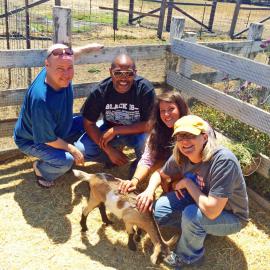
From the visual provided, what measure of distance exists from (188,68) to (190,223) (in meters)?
2.70

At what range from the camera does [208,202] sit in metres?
2.97

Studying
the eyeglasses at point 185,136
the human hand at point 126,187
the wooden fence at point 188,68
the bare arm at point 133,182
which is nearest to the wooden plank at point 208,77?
the wooden fence at point 188,68

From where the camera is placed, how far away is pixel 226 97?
452 centimetres

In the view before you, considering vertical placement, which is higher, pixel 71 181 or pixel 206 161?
pixel 206 161

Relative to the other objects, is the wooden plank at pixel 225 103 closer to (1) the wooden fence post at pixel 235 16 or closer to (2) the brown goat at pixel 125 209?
(2) the brown goat at pixel 125 209

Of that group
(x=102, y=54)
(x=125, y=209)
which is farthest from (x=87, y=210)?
(x=102, y=54)

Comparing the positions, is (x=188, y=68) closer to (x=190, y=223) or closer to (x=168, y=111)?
(x=168, y=111)

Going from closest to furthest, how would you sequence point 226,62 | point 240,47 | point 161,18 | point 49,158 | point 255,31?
point 49,158
point 226,62
point 240,47
point 255,31
point 161,18

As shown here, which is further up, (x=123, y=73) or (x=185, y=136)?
(x=123, y=73)

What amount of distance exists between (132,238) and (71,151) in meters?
1.08

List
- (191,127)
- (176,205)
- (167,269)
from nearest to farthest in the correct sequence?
1. (191,127)
2. (167,269)
3. (176,205)

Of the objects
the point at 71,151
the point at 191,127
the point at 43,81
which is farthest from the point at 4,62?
the point at 191,127

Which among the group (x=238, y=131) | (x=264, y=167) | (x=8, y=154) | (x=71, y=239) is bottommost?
(x=71, y=239)

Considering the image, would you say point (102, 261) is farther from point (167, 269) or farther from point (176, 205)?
point (176, 205)
